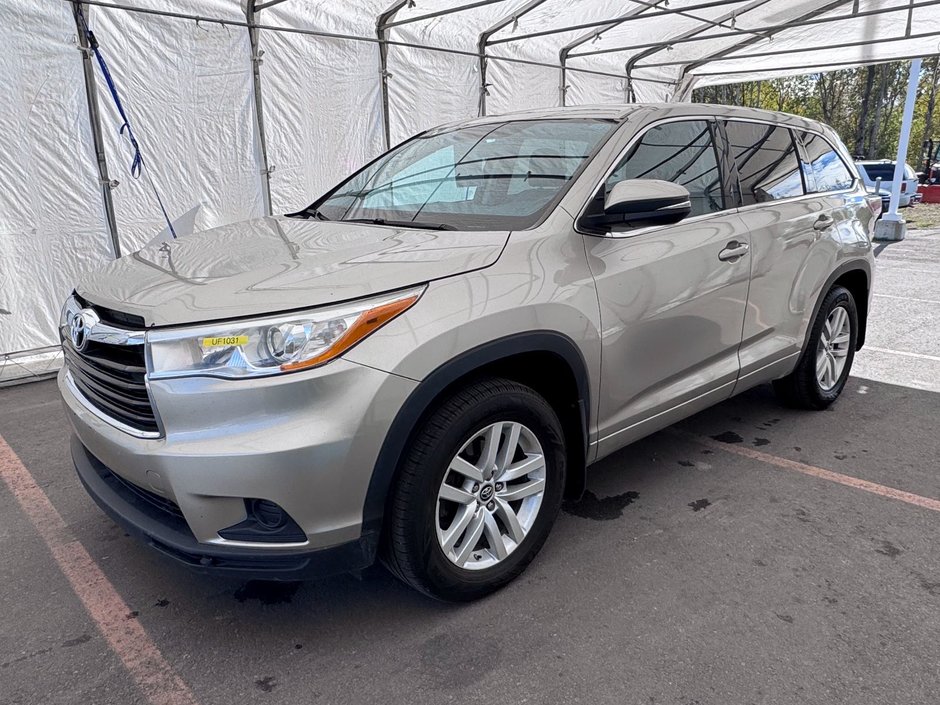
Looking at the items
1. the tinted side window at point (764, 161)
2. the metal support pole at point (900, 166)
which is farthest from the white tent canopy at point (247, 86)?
the tinted side window at point (764, 161)

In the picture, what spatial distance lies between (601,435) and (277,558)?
1.34 metres

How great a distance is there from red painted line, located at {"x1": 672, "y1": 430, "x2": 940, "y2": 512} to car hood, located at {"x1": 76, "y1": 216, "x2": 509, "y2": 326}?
210 centimetres

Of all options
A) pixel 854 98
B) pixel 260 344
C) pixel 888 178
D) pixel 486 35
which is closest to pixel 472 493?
pixel 260 344

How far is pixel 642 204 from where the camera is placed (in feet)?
8.37

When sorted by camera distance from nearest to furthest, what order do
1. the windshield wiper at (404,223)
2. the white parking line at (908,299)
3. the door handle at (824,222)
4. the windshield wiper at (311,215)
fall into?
the windshield wiper at (404,223) → the windshield wiper at (311,215) → the door handle at (824,222) → the white parking line at (908,299)

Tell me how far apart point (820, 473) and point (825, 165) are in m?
1.83

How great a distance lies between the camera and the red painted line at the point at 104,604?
84.0 inches

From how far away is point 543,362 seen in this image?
8.39ft

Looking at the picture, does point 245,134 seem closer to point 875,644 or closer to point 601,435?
point 601,435

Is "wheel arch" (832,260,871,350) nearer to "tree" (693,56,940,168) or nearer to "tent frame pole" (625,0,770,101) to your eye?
"tent frame pole" (625,0,770,101)

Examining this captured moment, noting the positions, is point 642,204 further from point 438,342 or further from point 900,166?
point 900,166

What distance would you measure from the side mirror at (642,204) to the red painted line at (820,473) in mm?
1643

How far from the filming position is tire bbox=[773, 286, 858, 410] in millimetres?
4035

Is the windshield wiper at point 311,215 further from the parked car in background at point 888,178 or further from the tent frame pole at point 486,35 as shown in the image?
the parked car in background at point 888,178
